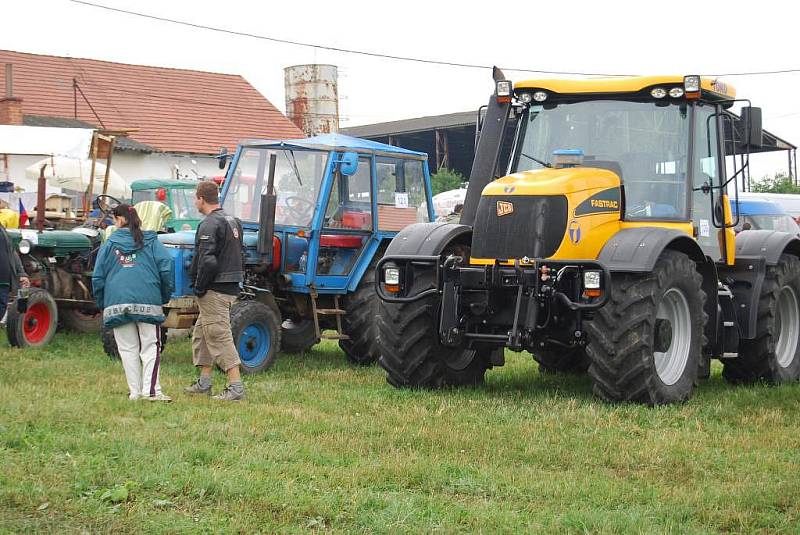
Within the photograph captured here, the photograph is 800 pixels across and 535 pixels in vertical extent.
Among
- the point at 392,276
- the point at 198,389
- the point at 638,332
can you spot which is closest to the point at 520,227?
the point at 392,276

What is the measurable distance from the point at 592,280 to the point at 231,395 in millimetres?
2959

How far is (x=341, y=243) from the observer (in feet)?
39.0

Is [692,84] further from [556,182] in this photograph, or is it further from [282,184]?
[282,184]

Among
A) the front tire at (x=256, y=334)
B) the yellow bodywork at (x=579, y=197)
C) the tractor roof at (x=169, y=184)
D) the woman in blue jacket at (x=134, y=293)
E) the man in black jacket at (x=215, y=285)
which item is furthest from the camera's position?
the tractor roof at (x=169, y=184)

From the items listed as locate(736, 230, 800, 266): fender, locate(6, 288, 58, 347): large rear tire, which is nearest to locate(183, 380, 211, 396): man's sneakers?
locate(6, 288, 58, 347): large rear tire

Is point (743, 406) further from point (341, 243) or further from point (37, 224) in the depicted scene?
point (37, 224)

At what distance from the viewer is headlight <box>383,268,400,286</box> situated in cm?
954

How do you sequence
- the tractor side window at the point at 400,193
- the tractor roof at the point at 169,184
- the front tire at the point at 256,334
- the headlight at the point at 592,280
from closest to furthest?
the headlight at the point at 592,280 → the front tire at the point at 256,334 → the tractor side window at the point at 400,193 → the tractor roof at the point at 169,184

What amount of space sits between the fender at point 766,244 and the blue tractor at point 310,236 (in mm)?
3654

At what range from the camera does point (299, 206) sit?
38.8ft

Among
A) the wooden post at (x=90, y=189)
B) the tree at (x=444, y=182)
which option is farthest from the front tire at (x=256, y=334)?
the tree at (x=444, y=182)

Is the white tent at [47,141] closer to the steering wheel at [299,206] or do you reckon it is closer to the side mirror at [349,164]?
the steering wheel at [299,206]

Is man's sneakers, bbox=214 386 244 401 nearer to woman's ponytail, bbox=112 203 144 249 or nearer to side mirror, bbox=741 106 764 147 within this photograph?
woman's ponytail, bbox=112 203 144 249

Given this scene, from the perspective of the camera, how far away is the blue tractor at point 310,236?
37.0ft
